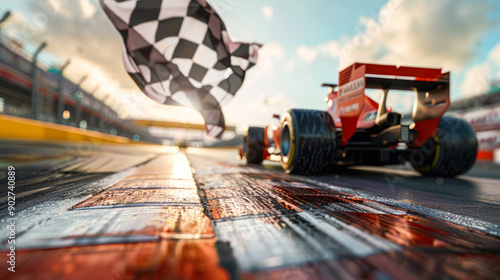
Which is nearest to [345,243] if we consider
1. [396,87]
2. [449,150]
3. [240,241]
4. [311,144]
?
[240,241]

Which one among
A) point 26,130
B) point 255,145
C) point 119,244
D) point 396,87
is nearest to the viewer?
point 119,244

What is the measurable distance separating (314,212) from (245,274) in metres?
0.54

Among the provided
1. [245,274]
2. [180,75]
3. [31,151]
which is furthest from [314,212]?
[31,151]

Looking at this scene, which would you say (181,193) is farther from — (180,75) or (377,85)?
(180,75)

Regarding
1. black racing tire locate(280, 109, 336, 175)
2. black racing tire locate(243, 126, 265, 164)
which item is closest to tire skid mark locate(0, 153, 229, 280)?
black racing tire locate(280, 109, 336, 175)

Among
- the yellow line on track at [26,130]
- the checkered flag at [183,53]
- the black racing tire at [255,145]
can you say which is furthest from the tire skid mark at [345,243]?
the yellow line on track at [26,130]

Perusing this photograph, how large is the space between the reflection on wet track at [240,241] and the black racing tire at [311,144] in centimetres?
128

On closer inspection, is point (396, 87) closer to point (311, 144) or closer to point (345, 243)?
point (311, 144)

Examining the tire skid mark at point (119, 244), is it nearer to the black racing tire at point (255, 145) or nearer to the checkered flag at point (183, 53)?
the checkered flag at point (183, 53)

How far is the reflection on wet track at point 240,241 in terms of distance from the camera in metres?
0.47

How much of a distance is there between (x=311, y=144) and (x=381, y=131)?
2.47 feet

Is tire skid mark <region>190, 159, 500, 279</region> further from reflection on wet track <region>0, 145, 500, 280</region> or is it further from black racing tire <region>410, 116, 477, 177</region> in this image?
black racing tire <region>410, 116, 477, 177</region>

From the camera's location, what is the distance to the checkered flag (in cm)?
245

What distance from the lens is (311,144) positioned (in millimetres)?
2309
